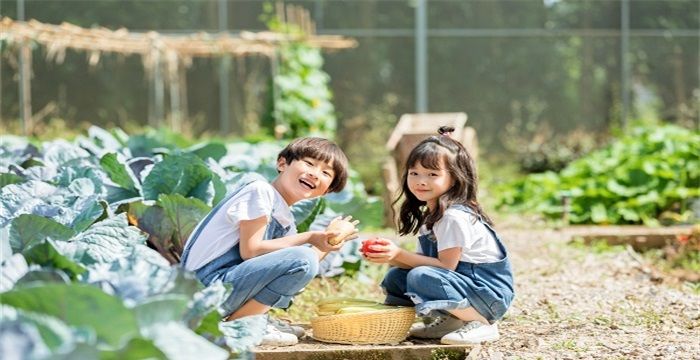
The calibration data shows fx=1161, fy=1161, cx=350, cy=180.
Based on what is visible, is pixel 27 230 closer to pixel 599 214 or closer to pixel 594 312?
pixel 594 312

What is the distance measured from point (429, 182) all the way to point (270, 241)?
581 mm

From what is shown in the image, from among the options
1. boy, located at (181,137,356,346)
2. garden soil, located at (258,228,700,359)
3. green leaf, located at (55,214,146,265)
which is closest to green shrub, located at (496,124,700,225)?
garden soil, located at (258,228,700,359)

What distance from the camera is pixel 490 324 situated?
150 inches

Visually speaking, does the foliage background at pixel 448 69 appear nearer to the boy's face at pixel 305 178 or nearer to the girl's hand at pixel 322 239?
the boy's face at pixel 305 178

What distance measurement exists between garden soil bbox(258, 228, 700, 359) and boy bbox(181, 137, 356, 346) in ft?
0.64

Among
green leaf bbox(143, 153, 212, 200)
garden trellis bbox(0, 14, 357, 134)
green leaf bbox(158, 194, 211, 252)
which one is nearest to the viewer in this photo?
green leaf bbox(158, 194, 211, 252)

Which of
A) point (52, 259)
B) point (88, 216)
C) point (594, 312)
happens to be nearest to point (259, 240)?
point (88, 216)

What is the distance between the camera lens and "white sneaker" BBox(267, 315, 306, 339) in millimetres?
3704

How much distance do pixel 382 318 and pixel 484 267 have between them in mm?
402

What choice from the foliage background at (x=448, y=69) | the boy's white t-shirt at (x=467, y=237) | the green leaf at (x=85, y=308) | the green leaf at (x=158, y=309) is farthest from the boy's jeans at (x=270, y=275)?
the foliage background at (x=448, y=69)

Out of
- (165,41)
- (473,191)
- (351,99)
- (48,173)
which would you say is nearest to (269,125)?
(165,41)

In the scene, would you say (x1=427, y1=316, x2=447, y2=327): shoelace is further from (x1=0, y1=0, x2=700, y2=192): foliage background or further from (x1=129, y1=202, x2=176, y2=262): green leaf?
(x1=0, y1=0, x2=700, y2=192): foliage background

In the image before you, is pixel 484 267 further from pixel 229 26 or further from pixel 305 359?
pixel 229 26

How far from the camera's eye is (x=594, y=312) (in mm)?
4410
